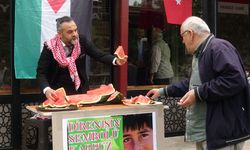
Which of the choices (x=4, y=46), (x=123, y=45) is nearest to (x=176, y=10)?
(x=123, y=45)

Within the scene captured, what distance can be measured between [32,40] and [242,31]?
481cm

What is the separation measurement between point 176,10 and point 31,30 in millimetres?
2423

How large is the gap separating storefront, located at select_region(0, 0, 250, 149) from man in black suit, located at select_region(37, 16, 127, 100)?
163 centimetres

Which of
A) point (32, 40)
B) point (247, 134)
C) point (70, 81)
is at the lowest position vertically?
point (247, 134)

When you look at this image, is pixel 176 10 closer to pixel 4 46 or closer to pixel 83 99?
pixel 4 46

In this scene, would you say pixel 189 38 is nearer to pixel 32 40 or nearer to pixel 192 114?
pixel 192 114

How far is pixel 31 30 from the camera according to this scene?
599 cm

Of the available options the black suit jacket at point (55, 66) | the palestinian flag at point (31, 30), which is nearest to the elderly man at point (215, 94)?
the black suit jacket at point (55, 66)

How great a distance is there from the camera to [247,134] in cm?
380

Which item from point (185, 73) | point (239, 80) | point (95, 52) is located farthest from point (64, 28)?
point (185, 73)

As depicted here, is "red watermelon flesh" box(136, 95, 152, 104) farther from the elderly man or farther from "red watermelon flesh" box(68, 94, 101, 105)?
the elderly man

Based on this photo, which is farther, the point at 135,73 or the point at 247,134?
the point at 135,73

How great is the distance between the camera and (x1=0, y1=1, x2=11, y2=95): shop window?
6.30m

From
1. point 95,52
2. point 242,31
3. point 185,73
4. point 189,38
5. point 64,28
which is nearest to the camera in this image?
point 189,38
